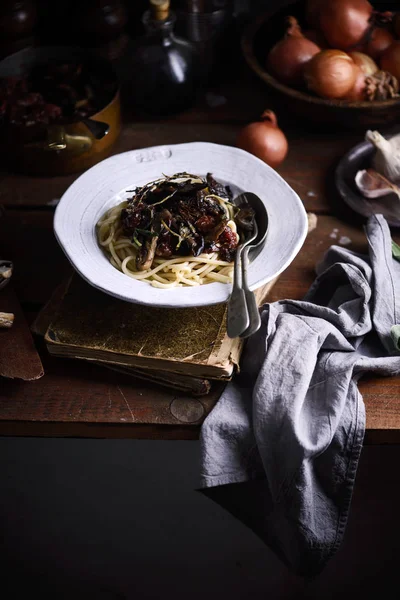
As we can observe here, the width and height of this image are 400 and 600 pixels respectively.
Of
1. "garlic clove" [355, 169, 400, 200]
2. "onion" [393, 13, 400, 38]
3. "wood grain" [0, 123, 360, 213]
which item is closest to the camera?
"garlic clove" [355, 169, 400, 200]

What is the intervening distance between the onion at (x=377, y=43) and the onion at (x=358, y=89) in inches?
4.1

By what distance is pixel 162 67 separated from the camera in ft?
5.17

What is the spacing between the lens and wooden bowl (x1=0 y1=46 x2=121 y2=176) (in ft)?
4.62

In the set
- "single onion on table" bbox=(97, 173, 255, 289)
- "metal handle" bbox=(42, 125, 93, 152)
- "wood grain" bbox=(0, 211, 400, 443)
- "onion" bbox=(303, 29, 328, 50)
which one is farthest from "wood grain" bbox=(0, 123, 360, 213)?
"wood grain" bbox=(0, 211, 400, 443)

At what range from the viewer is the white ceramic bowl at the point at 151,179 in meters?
1.03

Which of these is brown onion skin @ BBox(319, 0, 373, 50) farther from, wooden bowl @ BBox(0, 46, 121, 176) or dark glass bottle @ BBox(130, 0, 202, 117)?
wooden bowl @ BBox(0, 46, 121, 176)

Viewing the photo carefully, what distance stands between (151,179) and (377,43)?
72 centimetres

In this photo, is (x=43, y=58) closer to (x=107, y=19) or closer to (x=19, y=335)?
(x=107, y=19)

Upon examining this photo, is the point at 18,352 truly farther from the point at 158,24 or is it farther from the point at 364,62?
the point at 364,62

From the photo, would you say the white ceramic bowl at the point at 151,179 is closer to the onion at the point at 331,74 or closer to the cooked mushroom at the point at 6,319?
the cooked mushroom at the point at 6,319

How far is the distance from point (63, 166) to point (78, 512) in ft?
2.59

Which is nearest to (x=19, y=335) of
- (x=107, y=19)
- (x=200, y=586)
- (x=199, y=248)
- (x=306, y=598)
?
(x=199, y=248)

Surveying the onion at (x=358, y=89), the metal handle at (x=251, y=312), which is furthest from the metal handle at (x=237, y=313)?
the onion at (x=358, y=89)

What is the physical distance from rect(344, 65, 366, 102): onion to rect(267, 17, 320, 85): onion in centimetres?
13
